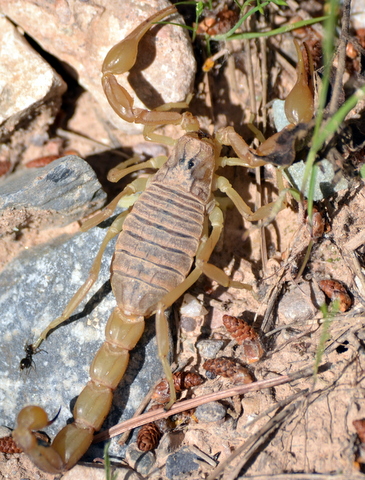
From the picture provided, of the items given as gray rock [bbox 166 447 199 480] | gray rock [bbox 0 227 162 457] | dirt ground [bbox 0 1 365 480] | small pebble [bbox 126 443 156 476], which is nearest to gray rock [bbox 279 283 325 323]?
dirt ground [bbox 0 1 365 480]

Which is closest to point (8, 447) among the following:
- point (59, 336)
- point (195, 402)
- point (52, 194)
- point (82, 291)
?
point (59, 336)

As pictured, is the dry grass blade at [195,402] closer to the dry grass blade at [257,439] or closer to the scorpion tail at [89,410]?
the dry grass blade at [257,439]

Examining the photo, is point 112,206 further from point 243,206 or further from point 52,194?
point 243,206

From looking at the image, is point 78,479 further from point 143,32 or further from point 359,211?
point 143,32

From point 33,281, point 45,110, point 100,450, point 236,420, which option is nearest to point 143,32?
point 45,110

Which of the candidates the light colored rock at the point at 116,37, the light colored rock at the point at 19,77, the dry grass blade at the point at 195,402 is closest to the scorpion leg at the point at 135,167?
the light colored rock at the point at 116,37

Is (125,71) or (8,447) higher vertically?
(125,71)
